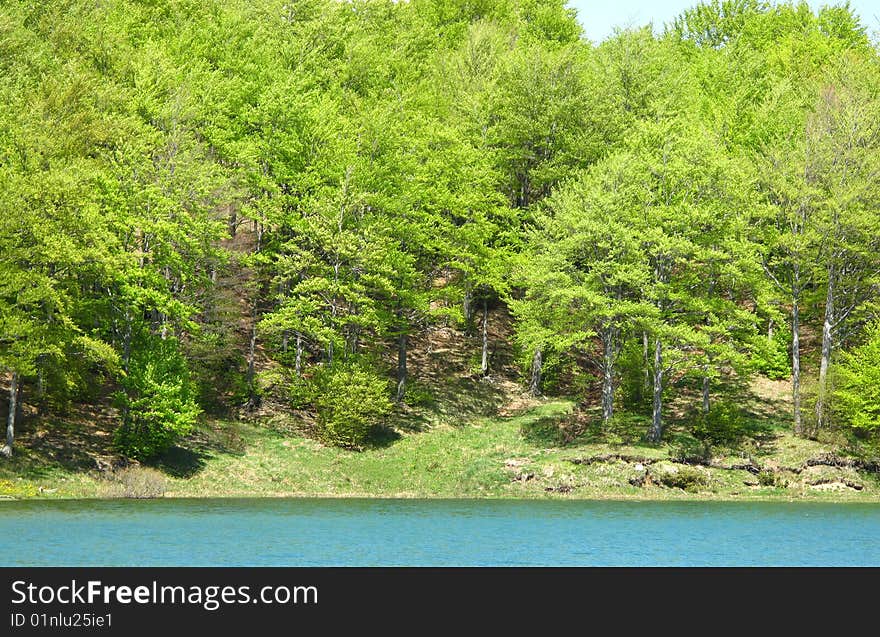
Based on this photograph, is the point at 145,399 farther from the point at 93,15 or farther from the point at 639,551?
the point at 93,15

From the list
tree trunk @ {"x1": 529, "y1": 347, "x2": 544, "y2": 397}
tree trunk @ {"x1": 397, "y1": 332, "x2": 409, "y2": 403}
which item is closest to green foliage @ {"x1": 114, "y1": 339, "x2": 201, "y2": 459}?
tree trunk @ {"x1": 397, "y1": 332, "x2": 409, "y2": 403}

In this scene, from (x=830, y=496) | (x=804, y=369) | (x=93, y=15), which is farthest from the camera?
(x=93, y=15)

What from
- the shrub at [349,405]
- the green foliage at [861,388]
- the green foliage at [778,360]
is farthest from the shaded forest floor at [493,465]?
the green foliage at [778,360]

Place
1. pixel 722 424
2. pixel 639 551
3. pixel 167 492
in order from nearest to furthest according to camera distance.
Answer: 1. pixel 639 551
2. pixel 167 492
3. pixel 722 424

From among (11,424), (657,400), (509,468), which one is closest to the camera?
(11,424)

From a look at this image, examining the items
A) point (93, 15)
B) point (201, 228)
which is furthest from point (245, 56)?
point (201, 228)

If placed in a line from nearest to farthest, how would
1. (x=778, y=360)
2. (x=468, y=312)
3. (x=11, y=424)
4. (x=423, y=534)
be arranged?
(x=423, y=534) → (x=11, y=424) → (x=778, y=360) → (x=468, y=312)

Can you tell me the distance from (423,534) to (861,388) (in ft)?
91.2

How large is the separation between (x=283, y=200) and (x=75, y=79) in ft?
38.7

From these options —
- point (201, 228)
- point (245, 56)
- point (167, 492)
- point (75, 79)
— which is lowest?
point (167, 492)

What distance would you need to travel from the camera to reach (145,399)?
4431cm

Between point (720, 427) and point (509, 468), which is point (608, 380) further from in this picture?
point (509, 468)

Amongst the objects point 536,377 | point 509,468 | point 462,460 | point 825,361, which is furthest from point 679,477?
point 536,377

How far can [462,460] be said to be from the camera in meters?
50.0
